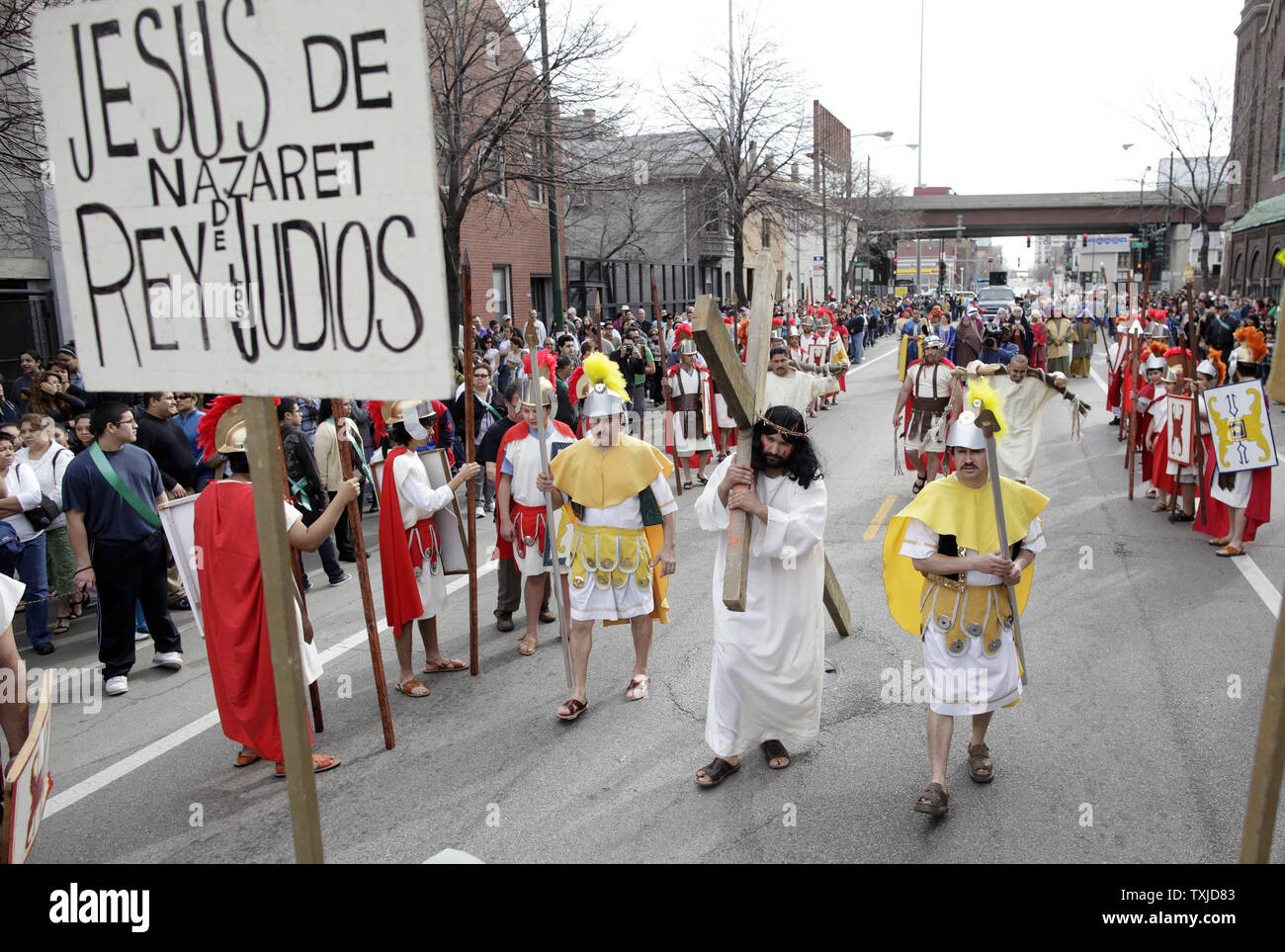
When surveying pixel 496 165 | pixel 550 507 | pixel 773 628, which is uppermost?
pixel 496 165

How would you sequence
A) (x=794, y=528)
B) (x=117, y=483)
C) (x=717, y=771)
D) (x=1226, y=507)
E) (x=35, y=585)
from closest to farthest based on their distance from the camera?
(x=794, y=528), (x=717, y=771), (x=117, y=483), (x=35, y=585), (x=1226, y=507)

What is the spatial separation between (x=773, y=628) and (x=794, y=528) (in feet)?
1.68

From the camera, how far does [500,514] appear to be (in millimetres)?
6609

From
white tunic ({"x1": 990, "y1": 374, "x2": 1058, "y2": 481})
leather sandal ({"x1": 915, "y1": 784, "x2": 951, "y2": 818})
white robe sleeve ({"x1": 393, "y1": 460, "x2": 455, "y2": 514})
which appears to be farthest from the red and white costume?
white tunic ({"x1": 990, "y1": 374, "x2": 1058, "y2": 481})

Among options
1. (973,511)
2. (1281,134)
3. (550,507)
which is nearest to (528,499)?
(550,507)

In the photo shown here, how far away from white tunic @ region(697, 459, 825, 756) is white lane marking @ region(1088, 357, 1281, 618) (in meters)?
4.29

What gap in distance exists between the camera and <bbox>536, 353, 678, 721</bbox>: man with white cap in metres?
5.58

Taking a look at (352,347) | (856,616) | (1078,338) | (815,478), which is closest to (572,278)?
(1078,338)

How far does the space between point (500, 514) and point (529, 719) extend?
1599 mm

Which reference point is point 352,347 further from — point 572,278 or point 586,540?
point 572,278

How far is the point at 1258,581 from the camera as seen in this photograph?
25.3 ft

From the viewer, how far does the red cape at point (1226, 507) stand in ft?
27.6

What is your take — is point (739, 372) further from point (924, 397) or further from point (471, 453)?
point (924, 397)

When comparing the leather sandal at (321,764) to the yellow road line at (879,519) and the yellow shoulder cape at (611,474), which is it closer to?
the yellow shoulder cape at (611,474)
